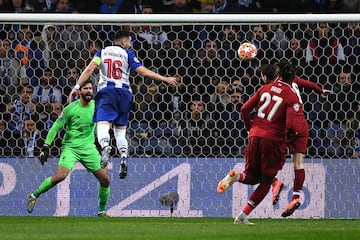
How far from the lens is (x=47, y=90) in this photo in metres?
15.7

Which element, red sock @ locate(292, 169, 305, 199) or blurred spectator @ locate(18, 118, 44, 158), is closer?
red sock @ locate(292, 169, 305, 199)

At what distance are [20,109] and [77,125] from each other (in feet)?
2.73

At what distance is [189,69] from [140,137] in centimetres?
127

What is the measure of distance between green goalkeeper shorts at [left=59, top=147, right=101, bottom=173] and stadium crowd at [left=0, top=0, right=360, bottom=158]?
1.94 feet

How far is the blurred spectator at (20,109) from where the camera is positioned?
50.1 ft

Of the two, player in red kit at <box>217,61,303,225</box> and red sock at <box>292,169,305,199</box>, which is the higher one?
player in red kit at <box>217,61,303,225</box>

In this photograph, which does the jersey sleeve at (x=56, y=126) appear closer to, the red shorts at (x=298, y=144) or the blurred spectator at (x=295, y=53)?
the blurred spectator at (x=295, y=53)

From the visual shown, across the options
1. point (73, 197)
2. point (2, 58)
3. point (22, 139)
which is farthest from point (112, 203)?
point (2, 58)

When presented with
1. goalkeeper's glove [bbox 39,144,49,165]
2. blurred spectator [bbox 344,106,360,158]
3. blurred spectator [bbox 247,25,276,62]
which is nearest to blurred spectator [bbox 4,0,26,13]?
goalkeeper's glove [bbox 39,144,49,165]

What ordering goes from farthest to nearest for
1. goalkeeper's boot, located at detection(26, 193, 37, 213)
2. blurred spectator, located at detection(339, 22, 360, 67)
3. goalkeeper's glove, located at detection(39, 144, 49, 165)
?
blurred spectator, located at detection(339, 22, 360, 67) → goalkeeper's boot, located at detection(26, 193, 37, 213) → goalkeeper's glove, located at detection(39, 144, 49, 165)

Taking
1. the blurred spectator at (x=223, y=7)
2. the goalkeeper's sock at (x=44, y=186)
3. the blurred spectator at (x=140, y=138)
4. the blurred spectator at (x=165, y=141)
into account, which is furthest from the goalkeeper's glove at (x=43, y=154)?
the blurred spectator at (x=223, y=7)

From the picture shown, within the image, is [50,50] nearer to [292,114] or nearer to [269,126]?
A: [269,126]

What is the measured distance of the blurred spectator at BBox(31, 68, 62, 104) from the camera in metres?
15.4

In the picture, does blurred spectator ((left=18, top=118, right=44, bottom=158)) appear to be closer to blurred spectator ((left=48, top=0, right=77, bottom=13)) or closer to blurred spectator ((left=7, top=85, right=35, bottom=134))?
blurred spectator ((left=7, top=85, right=35, bottom=134))
